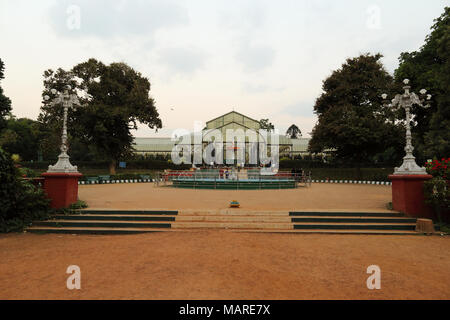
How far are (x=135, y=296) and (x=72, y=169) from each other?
7.63 m

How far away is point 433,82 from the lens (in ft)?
72.5

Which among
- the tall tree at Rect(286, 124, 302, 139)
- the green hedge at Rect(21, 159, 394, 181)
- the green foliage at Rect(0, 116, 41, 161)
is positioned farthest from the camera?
the tall tree at Rect(286, 124, 302, 139)

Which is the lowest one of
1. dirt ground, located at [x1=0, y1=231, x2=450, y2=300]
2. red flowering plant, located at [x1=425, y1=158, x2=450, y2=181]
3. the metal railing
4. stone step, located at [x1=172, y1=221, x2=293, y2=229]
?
dirt ground, located at [x1=0, y1=231, x2=450, y2=300]

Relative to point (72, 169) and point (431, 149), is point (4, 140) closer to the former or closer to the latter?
point (72, 169)

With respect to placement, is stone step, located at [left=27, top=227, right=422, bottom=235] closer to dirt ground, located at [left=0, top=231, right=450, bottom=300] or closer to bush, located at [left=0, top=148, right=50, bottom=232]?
dirt ground, located at [left=0, top=231, right=450, bottom=300]

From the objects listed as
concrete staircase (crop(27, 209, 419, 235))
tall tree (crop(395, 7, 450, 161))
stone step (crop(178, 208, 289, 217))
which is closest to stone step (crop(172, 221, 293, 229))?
concrete staircase (crop(27, 209, 419, 235))

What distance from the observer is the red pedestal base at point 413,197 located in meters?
8.59

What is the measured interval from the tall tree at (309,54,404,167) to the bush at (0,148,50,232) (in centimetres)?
Answer: 2702

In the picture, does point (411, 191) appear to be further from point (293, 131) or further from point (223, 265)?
point (293, 131)

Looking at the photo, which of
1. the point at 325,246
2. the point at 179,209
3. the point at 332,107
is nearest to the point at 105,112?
the point at 179,209

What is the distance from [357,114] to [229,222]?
26.5 metres

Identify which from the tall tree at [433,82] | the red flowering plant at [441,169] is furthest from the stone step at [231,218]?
the tall tree at [433,82]

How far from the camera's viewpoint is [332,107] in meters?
29.8

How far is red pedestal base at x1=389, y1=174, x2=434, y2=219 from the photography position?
8.59m
